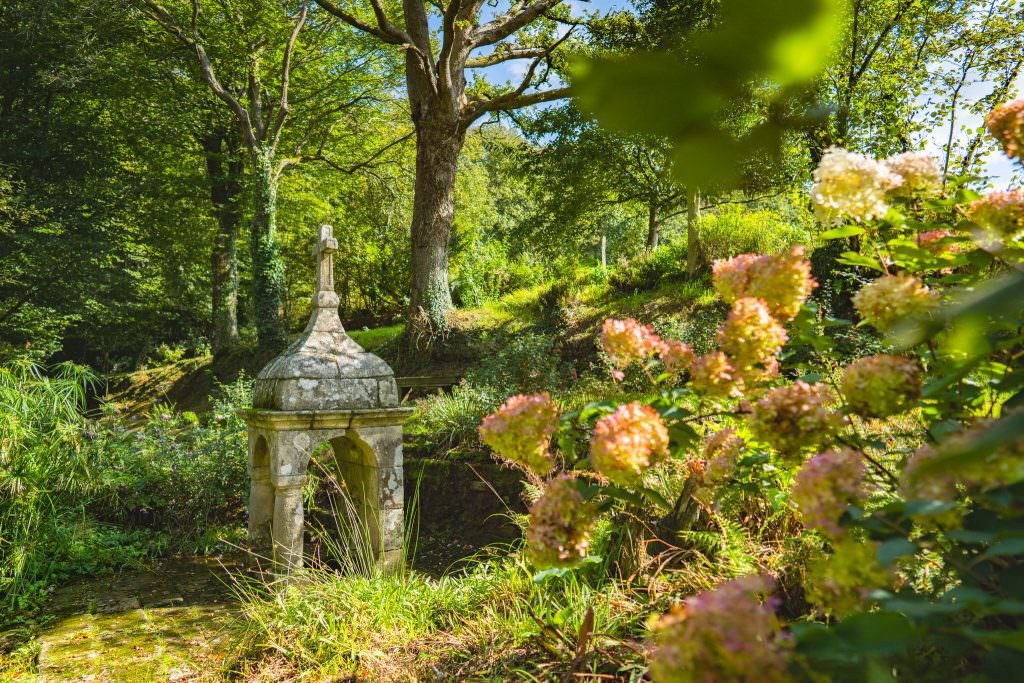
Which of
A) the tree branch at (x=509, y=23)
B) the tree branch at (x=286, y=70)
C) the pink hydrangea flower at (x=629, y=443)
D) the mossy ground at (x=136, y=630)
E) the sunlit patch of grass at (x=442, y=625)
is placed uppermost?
the tree branch at (x=286, y=70)

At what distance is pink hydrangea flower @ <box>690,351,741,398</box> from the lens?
1301 mm

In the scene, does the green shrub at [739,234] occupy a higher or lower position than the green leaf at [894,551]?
Result: higher

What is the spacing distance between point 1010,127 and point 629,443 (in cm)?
101

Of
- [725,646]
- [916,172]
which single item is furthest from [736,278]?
[725,646]

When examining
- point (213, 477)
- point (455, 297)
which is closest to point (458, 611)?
point (213, 477)

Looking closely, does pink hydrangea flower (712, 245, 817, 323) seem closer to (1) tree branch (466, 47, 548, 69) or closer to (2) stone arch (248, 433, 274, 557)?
(2) stone arch (248, 433, 274, 557)

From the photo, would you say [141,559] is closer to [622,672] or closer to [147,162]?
[622,672]

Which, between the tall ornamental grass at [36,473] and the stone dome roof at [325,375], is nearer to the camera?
the stone dome roof at [325,375]

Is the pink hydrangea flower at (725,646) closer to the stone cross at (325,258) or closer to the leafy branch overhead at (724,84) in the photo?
the leafy branch overhead at (724,84)

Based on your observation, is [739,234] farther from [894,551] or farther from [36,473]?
[894,551]

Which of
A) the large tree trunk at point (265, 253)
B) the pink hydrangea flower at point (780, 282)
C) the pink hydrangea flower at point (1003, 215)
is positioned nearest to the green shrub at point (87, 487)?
the pink hydrangea flower at point (780, 282)

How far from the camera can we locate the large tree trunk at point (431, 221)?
9.94 m

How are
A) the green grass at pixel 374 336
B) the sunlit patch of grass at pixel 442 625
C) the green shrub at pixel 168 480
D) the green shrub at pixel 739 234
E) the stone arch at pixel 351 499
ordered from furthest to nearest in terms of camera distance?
1. the green grass at pixel 374 336
2. the green shrub at pixel 739 234
3. the green shrub at pixel 168 480
4. the stone arch at pixel 351 499
5. the sunlit patch of grass at pixel 442 625

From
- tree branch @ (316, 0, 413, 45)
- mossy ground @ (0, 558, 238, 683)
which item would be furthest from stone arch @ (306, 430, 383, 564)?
tree branch @ (316, 0, 413, 45)
